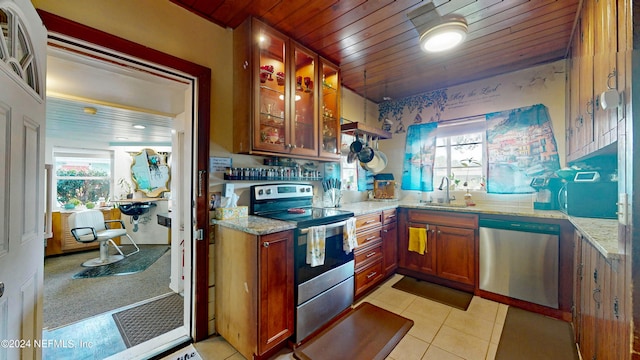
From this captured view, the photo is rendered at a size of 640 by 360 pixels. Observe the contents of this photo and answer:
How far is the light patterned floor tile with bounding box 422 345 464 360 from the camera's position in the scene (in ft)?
5.17

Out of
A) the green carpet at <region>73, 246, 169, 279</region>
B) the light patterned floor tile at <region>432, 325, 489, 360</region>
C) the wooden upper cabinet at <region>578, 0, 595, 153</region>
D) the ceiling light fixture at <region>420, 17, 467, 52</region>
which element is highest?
the ceiling light fixture at <region>420, 17, 467, 52</region>

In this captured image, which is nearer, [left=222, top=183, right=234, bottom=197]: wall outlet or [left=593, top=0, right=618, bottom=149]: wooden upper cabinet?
[left=593, top=0, right=618, bottom=149]: wooden upper cabinet

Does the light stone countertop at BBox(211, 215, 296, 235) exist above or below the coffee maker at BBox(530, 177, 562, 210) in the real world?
below

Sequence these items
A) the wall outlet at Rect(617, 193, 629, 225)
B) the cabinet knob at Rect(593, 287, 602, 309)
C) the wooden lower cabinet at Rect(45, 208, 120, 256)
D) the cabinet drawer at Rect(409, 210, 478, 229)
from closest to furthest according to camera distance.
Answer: the wall outlet at Rect(617, 193, 629, 225)
the cabinet knob at Rect(593, 287, 602, 309)
the cabinet drawer at Rect(409, 210, 478, 229)
the wooden lower cabinet at Rect(45, 208, 120, 256)

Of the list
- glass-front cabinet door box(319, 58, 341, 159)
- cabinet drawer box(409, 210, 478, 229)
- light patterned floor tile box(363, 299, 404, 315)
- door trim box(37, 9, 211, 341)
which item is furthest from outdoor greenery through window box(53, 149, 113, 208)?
cabinet drawer box(409, 210, 478, 229)

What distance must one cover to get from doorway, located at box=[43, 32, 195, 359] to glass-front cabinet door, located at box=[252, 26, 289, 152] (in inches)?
20.3

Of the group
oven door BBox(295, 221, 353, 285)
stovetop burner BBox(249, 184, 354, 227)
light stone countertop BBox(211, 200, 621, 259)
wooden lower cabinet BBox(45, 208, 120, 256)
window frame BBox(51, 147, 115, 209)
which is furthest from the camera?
window frame BBox(51, 147, 115, 209)

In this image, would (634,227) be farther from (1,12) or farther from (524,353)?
(1,12)

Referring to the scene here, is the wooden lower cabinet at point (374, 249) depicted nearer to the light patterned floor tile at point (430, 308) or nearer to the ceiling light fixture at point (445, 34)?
the light patterned floor tile at point (430, 308)

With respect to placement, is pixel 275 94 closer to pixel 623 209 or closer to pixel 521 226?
pixel 623 209

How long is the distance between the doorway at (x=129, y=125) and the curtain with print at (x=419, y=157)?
109 inches

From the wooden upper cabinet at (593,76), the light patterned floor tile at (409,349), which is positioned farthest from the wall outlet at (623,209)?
the light patterned floor tile at (409,349)

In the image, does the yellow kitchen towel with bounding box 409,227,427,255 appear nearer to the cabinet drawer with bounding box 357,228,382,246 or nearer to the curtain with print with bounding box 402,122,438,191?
the cabinet drawer with bounding box 357,228,382,246

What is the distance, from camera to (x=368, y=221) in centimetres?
244
